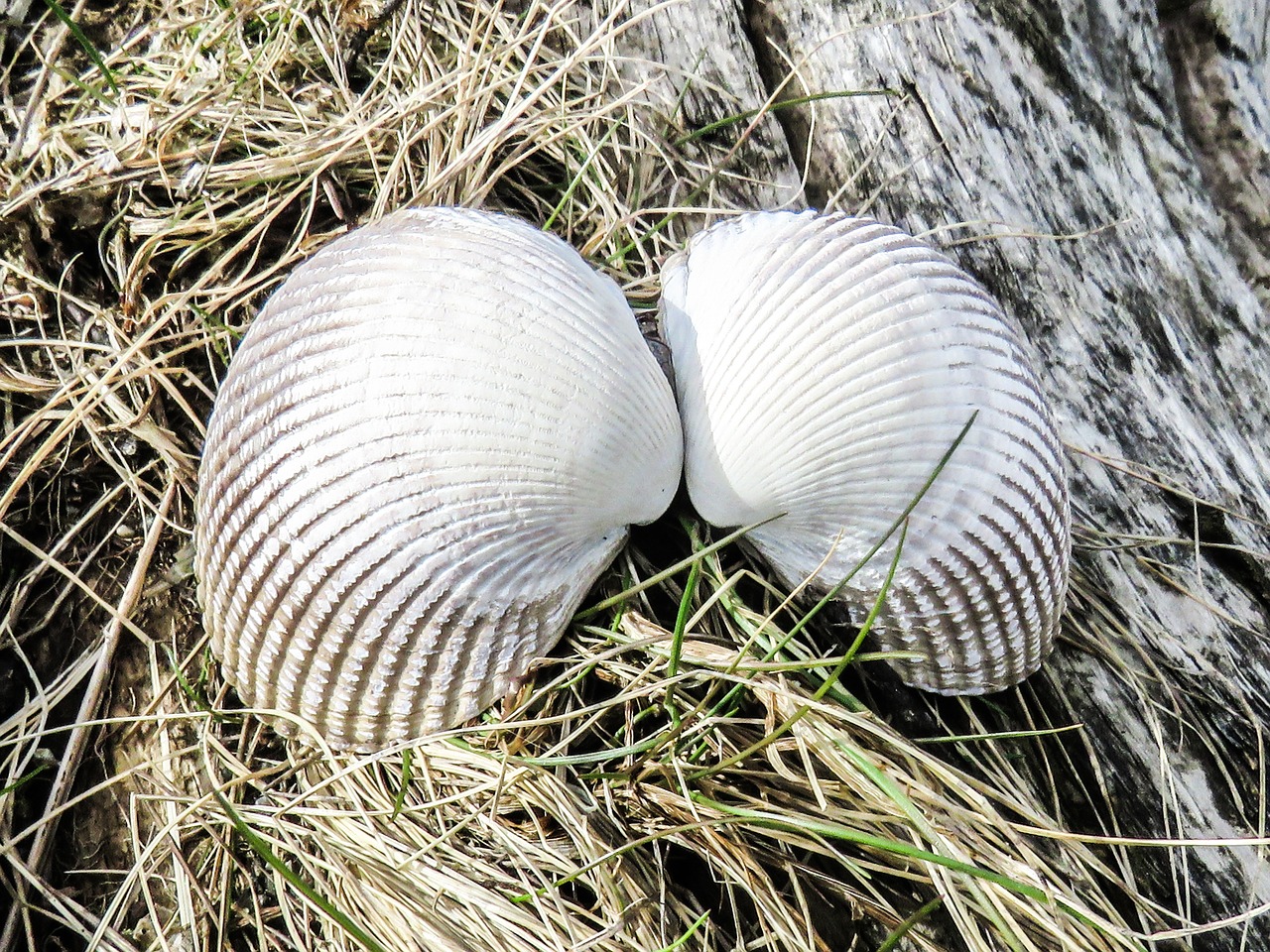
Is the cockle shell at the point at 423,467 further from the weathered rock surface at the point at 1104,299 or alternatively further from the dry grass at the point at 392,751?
the weathered rock surface at the point at 1104,299

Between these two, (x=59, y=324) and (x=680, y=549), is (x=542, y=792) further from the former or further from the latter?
(x=59, y=324)

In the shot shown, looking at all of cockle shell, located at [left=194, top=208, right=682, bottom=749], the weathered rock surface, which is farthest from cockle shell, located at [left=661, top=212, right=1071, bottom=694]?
the weathered rock surface

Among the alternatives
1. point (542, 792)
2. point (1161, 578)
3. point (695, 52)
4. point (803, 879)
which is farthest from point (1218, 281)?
point (542, 792)

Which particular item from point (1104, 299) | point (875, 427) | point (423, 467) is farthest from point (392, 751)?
point (1104, 299)

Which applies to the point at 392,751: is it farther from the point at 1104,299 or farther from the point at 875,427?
the point at 1104,299

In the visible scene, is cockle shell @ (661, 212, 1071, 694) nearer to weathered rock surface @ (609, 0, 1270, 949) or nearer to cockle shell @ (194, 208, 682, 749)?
cockle shell @ (194, 208, 682, 749)

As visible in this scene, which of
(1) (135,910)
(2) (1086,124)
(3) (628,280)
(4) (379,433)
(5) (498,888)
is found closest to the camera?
(4) (379,433)
